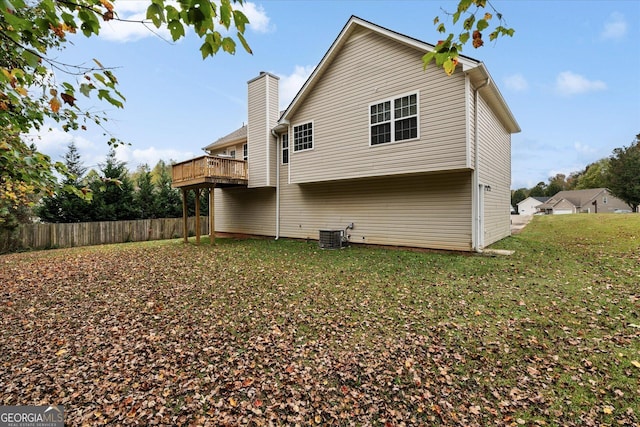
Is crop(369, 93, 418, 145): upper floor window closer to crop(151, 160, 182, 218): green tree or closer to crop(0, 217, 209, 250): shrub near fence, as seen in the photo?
crop(0, 217, 209, 250): shrub near fence

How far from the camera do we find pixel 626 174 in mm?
30109

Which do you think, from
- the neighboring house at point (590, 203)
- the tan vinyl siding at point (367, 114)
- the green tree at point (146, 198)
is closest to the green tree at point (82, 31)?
the tan vinyl siding at point (367, 114)

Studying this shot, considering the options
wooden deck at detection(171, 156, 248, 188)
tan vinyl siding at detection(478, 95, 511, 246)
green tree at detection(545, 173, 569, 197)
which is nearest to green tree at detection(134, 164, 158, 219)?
wooden deck at detection(171, 156, 248, 188)

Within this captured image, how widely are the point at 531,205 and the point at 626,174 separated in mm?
40839

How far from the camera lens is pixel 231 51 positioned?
7.16 feet

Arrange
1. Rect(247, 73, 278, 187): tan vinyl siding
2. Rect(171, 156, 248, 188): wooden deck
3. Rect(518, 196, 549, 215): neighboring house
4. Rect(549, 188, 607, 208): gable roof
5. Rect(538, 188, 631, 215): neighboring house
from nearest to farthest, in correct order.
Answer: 1. Rect(171, 156, 248, 188): wooden deck
2. Rect(247, 73, 278, 187): tan vinyl siding
3. Rect(538, 188, 631, 215): neighboring house
4. Rect(549, 188, 607, 208): gable roof
5. Rect(518, 196, 549, 215): neighboring house

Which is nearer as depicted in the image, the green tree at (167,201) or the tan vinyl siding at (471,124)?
the tan vinyl siding at (471,124)

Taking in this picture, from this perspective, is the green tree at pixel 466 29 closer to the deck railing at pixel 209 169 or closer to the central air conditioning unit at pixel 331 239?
the central air conditioning unit at pixel 331 239

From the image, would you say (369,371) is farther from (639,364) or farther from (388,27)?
(388,27)

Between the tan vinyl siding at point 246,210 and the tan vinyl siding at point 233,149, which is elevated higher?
the tan vinyl siding at point 233,149

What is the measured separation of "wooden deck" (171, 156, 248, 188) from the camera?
12.6m

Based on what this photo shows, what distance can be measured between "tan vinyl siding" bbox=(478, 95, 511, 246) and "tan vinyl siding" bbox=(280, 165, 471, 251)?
1384 millimetres

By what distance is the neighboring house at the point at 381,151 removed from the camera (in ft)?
28.6

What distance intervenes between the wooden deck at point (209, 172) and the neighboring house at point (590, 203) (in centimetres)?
5581
